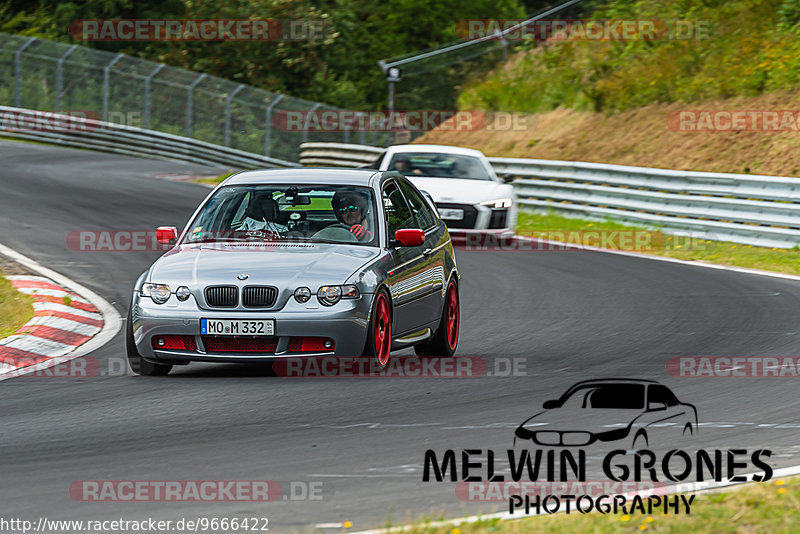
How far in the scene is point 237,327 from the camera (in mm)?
9023

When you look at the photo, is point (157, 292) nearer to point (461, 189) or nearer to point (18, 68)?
point (461, 189)

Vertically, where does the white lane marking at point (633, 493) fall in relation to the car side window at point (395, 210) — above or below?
below

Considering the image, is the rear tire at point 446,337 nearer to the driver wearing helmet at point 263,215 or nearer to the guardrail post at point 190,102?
the driver wearing helmet at point 263,215

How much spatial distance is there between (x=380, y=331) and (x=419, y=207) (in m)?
2.00

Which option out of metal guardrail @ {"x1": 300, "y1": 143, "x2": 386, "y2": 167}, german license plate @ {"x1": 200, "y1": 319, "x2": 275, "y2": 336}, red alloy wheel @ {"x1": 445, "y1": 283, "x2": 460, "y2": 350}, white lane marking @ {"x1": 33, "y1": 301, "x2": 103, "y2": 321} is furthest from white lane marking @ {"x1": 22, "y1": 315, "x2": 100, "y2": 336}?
metal guardrail @ {"x1": 300, "y1": 143, "x2": 386, "y2": 167}

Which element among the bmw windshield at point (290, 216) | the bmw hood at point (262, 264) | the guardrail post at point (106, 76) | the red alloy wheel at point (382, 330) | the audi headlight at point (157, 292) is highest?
the guardrail post at point (106, 76)

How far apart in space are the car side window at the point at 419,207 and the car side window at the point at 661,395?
281 cm

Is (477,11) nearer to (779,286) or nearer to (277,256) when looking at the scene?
(779,286)

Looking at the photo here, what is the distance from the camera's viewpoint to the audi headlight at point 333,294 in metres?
9.12

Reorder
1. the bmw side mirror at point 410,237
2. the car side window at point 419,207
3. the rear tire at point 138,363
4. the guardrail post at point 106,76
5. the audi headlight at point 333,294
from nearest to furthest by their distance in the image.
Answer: the audi headlight at point 333,294, the rear tire at point 138,363, the bmw side mirror at point 410,237, the car side window at point 419,207, the guardrail post at point 106,76

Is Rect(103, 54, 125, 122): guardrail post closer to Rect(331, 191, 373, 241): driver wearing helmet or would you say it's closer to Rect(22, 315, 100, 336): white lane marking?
Rect(22, 315, 100, 336): white lane marking

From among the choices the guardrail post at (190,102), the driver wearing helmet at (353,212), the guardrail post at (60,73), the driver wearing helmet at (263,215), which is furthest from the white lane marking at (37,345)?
the guardrail post at (60,73)

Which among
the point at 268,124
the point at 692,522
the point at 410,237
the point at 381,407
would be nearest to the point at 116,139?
the point at 268,124

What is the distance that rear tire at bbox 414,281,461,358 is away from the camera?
10.8 meters
